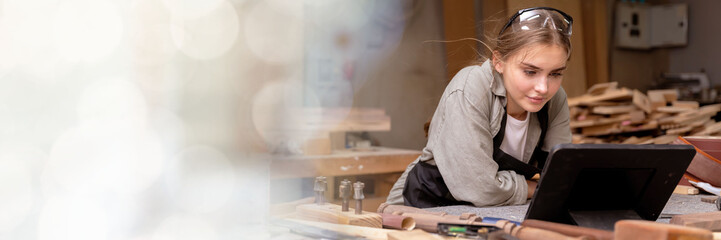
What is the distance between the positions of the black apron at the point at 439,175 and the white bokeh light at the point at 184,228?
5.48ft

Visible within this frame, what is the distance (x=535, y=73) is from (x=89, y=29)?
99.1 inches

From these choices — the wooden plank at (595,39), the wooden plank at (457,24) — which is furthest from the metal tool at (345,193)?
the wooden plank at (595,39)

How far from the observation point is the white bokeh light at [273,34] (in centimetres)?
416

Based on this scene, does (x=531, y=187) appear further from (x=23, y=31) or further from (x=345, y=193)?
(x=23, y=31)

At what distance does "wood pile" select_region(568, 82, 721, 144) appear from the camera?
5121 millimetres

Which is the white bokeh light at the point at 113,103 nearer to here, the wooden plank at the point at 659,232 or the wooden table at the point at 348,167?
the wooden table at the point at 348,167

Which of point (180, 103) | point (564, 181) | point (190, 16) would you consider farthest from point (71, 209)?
point (564, 181)

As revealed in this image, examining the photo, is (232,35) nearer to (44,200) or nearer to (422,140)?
(44,200)

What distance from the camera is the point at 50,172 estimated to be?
10.6 feet

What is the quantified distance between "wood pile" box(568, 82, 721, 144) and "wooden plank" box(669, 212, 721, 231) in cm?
373

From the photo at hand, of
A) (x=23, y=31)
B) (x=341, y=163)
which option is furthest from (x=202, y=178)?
(x=23, y=31)

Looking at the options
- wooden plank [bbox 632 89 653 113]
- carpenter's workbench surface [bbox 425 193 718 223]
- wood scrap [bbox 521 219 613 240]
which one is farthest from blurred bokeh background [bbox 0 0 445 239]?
wooden plank [bbox 632 89 653 113]

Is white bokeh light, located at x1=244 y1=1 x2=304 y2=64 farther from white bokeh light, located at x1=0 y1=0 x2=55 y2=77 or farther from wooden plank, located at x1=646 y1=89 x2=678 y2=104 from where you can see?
wooden plank, located at x1=646 y1=89 x2=678 y2=104

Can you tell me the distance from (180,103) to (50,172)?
2.64ft
